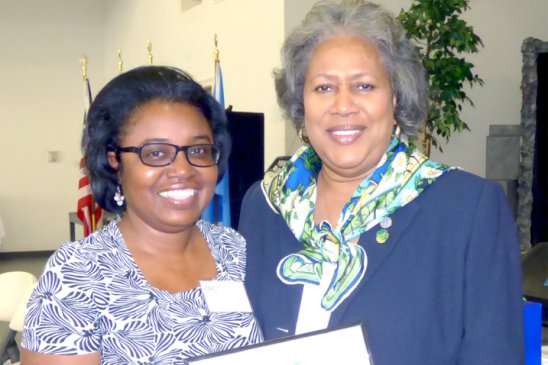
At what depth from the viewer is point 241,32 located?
712 centimetres

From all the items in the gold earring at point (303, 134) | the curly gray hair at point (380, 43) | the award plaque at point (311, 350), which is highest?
the curly gray hair at point (380, 43)

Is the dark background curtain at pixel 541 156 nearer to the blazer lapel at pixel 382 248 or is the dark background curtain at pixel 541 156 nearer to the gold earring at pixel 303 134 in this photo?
the gold earring at pixel 303 134

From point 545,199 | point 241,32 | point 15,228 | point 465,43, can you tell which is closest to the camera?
point 465,43

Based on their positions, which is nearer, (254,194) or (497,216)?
(497,216)

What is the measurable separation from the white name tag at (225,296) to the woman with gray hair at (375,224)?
9 centimetres

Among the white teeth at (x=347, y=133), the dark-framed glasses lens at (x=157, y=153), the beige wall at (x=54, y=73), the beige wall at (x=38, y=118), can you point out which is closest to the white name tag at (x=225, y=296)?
the dark-framed glasses lens at (x=157, y=153)

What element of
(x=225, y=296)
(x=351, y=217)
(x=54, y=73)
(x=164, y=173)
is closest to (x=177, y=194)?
(x=164, y=173)

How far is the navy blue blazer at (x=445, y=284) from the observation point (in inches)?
60.8

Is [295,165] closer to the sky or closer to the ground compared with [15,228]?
closer to the sky

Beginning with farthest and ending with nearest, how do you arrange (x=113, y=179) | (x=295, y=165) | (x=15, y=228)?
(x=15, y=228) → (x=295, y=165) → (x=113, y=179)

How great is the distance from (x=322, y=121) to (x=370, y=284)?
45 centimetres

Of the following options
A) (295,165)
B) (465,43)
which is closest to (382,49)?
(295,165)

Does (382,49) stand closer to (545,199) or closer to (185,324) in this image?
(185,324)

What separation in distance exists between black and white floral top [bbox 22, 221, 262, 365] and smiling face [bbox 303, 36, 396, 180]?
1.76 ft
